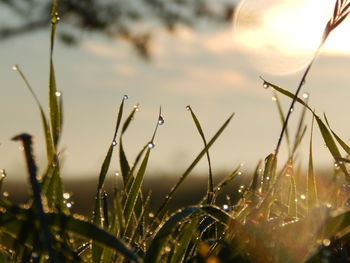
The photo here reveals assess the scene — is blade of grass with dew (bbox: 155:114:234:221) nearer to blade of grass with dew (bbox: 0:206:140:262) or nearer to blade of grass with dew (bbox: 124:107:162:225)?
blade of grass with dew (bbox: 124:107:162:225)

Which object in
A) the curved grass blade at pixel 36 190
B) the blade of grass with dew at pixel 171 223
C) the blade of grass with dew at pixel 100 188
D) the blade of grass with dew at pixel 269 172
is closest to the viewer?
the curved grass blade at pixel 36 190

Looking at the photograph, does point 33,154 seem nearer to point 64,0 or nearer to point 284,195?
point 284,195

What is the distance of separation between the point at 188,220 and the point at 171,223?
0.07 m

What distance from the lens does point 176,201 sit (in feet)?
28.5

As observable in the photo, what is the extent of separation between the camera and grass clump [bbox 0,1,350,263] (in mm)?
844

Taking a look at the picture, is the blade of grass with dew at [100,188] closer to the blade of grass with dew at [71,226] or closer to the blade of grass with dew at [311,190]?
the blade of grass with dew at [71,226]

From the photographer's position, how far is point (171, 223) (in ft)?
3.14

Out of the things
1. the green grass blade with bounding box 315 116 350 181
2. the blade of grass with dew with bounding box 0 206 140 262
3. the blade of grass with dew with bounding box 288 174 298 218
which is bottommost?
the blade of grass with dew with bounding box 0 206 140 262

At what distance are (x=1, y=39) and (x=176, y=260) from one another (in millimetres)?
11096

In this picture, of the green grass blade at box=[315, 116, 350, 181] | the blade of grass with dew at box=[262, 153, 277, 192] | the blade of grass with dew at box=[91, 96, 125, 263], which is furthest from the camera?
the green grass blade at box=[315, 116, 350, 181]

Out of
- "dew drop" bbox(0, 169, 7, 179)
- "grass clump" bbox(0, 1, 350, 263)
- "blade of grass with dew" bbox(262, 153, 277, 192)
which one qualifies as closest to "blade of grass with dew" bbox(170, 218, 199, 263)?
"grass clump" bbox(0, 1, 350, 263)

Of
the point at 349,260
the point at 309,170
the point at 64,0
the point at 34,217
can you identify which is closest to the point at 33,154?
the point at 34,217

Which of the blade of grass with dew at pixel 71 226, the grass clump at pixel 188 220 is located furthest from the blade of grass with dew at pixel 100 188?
the blade of grass with dew at pixel 71 226

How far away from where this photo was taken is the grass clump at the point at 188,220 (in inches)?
33.2
